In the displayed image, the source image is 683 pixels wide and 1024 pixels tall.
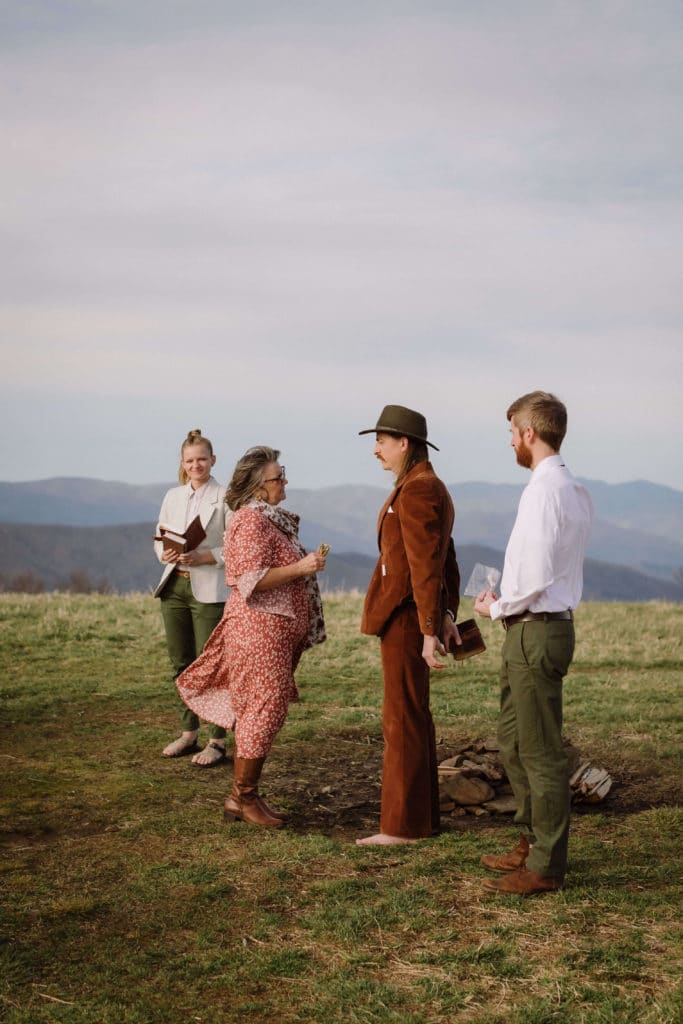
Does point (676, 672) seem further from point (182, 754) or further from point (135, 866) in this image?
point (135, 866)

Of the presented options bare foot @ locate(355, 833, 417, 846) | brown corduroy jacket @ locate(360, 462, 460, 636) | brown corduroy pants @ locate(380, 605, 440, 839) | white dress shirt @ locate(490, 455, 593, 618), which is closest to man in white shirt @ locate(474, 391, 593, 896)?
white dress shirt @ locate(490, 455, 593, 618)

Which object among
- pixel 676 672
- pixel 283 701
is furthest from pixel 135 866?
pixel 676 672

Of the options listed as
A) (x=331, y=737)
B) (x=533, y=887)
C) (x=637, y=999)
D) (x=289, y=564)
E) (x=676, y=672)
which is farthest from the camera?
(x=676, y=672)

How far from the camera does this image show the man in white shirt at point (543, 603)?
507cm

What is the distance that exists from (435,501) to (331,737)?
3824mm

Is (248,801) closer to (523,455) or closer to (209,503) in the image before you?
(209,503)

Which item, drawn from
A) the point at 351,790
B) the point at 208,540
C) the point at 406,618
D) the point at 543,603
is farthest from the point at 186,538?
the point at 543,603

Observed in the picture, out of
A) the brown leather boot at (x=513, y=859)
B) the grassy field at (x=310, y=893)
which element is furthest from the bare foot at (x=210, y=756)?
the brown leather boot at (x=513, y=859)

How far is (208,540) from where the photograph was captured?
8.11 metres

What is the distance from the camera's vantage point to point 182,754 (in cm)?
860

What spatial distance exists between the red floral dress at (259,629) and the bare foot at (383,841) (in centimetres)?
82

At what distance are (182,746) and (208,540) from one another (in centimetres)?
175

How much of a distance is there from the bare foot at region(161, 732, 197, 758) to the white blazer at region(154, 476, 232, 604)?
1219mm

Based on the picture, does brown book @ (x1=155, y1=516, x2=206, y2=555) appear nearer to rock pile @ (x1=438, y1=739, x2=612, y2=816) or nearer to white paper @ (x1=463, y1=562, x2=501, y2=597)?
rock pile @ (x1=438, y1=739, x2=612, y2=816)
